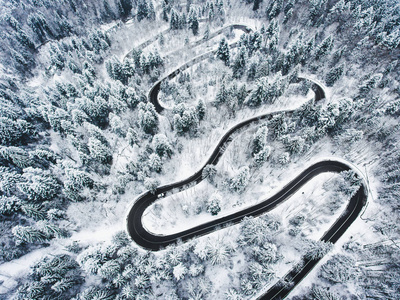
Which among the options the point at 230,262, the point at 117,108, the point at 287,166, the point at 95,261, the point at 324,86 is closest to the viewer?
the point at 95,261

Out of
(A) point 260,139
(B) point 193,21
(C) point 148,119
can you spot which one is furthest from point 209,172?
(B) point 193,21

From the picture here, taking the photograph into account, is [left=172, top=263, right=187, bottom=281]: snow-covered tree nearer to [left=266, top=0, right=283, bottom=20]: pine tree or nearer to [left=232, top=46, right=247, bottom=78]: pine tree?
[left=232, top=46, right=247, bottom=78]: pine tree

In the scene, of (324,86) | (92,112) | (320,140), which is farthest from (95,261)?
(324,86)

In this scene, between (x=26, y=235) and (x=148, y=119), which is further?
(x=148, y=119)

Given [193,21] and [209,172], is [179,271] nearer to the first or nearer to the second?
[209,172]

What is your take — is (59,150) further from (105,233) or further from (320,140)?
(320,140)

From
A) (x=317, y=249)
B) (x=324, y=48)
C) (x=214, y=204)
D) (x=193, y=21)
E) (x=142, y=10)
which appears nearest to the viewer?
(x=317, y=249)

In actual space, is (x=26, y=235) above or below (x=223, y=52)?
below

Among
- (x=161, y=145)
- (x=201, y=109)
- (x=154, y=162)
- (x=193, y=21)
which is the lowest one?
(x=154, y=162)
